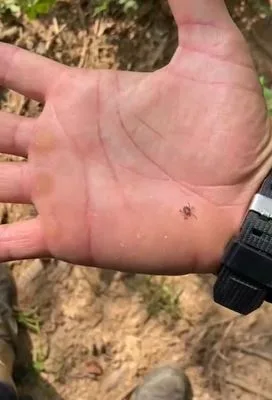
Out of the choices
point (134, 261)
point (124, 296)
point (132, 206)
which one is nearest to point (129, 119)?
point (132, 206)

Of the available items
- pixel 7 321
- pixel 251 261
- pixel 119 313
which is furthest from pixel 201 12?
pixel 7 321

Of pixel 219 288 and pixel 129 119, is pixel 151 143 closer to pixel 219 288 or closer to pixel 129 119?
pixel 129 119

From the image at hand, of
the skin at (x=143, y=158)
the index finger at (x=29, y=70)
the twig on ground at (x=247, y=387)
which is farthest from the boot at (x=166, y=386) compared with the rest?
the index finger at (x=29, y=70)

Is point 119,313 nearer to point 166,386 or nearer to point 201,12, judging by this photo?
point 166,386

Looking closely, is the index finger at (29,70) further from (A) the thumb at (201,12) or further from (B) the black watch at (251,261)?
(B) the black watch at (251,261)

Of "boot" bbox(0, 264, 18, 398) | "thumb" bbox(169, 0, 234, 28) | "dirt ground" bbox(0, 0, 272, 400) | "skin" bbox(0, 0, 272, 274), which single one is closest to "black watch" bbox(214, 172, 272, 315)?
"skin" bbox(0, 0, 272, 274)

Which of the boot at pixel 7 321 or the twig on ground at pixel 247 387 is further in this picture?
the boot at pixel 7 321

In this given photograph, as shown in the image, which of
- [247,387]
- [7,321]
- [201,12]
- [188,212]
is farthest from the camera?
[7,321]
